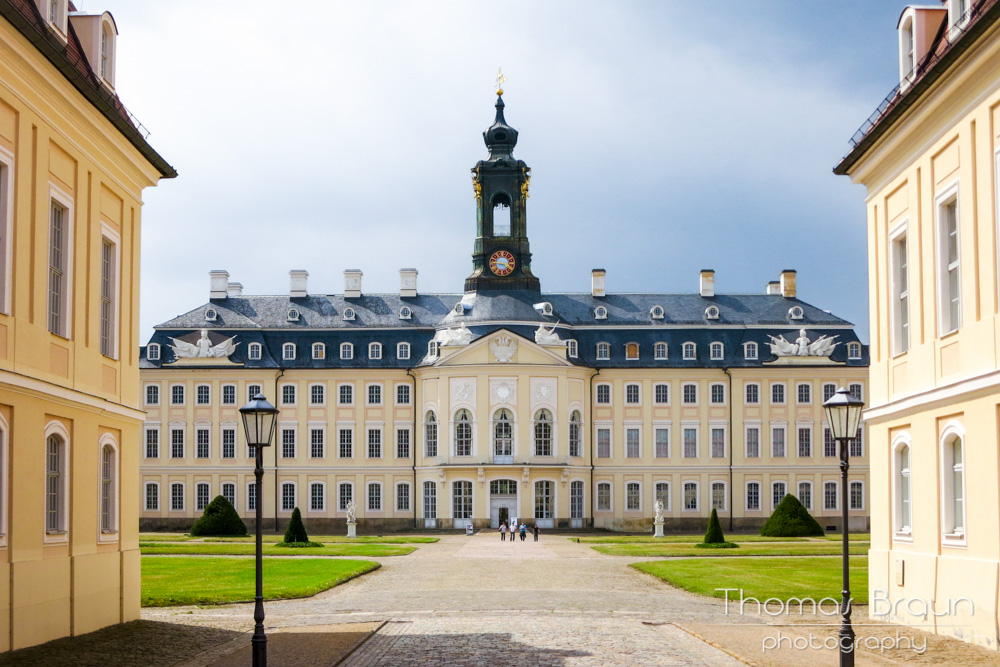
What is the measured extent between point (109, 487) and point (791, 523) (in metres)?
39.2

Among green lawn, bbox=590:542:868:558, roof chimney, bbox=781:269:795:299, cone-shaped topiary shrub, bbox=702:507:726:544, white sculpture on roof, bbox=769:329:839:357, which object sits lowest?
green lawn, bbox=590:542:868:558

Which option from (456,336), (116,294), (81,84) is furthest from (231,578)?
(456,336)

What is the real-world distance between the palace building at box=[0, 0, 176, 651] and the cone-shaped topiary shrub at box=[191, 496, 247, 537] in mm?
33823

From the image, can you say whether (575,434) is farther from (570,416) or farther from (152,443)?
(152,443)

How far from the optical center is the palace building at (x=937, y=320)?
17594mm

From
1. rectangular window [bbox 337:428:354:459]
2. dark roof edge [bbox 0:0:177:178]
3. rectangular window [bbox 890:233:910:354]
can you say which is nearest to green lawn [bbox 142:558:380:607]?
dark roof edge [bbox 0:0:177:178]

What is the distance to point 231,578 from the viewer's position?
104 ft

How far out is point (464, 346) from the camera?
218ft

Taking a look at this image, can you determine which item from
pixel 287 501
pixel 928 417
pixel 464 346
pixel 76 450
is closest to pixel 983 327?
pixel 928 417

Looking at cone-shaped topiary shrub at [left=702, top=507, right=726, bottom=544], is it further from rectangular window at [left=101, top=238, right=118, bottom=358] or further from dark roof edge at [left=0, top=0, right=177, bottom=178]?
rectangular window at [left=101, top=238, right=118, bottom=358]

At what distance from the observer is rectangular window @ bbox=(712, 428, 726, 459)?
229ft

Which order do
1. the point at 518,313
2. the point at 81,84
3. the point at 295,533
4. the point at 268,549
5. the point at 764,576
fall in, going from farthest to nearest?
the point at 518,313 → the point at 295,533 → the point at 268,549 → the point at 764,576 → the point at 81,84

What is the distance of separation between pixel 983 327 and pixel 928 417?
2998 millimetres

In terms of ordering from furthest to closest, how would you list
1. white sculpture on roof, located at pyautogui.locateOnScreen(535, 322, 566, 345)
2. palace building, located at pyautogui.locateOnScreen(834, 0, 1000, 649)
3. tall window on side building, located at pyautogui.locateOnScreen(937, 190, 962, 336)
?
white sculpture on roof, located at pyautogui.locateOnScreen(535, 322, 566, 345), tall window on side building, located at pyautogui.locateOnScreen(937, 190, 962, 336), palace building, located at pyautogui.locateOnScreen(834, 0, 1000, 649)
